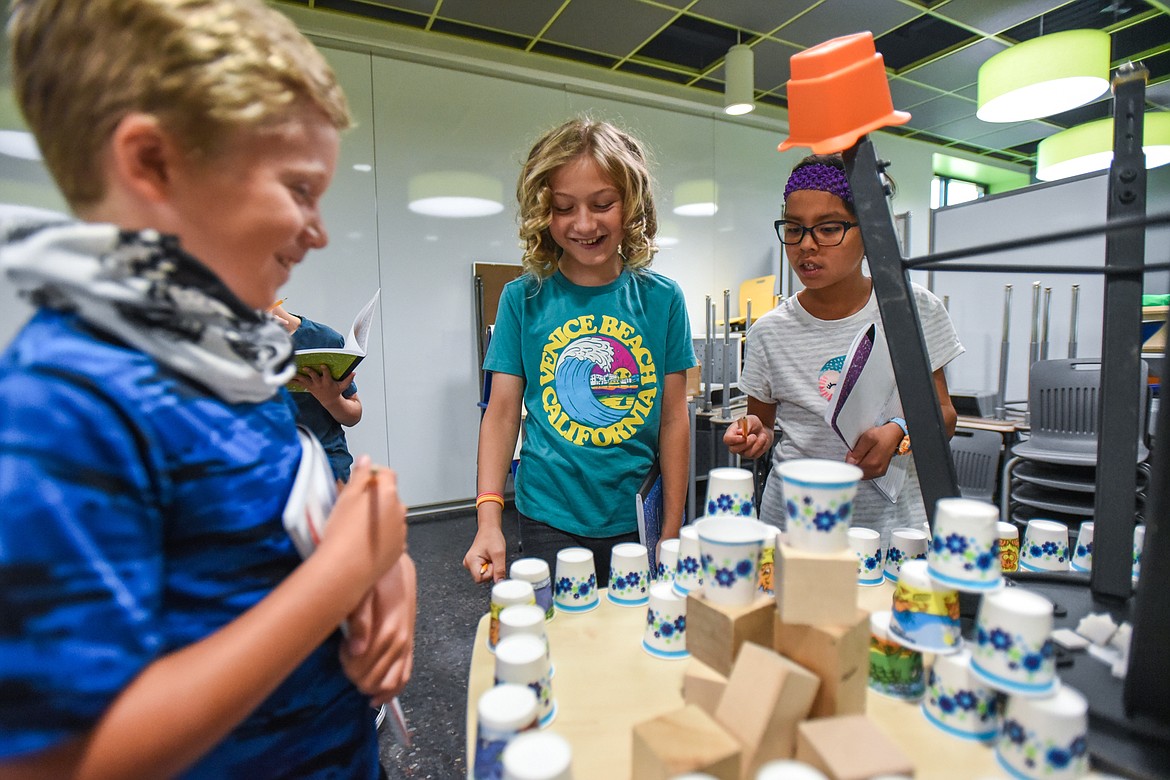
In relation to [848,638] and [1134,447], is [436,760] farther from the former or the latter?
[1134,447]

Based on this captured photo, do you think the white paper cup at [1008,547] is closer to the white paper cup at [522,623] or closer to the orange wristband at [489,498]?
the white paper cup at [522,623]

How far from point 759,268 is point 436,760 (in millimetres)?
4558

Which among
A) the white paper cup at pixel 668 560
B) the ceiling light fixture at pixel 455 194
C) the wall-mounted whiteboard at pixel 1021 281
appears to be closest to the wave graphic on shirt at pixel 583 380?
the white paper cup at pixel 668 560

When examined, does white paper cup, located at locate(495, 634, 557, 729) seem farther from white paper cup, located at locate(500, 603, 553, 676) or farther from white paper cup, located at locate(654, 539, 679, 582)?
white paper cup, located at locate(654, 539, 679, 582)

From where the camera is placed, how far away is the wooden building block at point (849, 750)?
42cm

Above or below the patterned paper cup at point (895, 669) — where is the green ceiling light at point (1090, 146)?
above

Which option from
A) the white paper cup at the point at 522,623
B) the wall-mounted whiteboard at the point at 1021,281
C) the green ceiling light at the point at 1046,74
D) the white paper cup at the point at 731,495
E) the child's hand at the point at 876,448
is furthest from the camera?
the wall-mounted whiteboard at the point at 1021,281

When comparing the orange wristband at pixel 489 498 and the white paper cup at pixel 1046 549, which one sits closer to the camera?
the white paper cup at pixel 1046 549

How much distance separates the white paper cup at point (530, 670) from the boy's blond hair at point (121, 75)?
51 centimetres

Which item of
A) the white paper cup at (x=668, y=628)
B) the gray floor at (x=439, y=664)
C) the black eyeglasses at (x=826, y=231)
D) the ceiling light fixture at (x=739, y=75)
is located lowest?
the gray floor at (x=439, y=664)

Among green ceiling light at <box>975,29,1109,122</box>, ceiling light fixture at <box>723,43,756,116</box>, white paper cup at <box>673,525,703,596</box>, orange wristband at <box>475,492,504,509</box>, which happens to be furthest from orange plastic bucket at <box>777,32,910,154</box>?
ceiling light fixture at <box>723,43,756,116</box>

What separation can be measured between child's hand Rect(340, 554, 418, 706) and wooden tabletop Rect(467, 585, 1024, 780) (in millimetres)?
87

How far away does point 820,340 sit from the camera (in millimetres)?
1312

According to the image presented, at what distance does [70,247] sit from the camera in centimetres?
38
